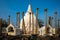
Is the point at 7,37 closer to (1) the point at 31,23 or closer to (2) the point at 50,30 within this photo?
(1) the point at 31,23

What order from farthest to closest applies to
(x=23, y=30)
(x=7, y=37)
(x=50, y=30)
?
(x=50, y=30) < (x=23, y=30) < (x=7, y=37)

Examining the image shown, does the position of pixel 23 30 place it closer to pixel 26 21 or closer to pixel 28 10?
pixel 26 21

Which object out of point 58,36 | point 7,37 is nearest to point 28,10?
point 58,36

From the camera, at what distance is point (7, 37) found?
501 inches

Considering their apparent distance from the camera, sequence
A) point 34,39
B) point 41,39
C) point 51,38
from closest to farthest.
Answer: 1. point 34,39
2. point 41,39
3. point 51,38

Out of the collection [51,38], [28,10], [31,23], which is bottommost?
[51,38]

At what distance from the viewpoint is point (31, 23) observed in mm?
18781

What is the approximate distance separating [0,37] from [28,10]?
33.1ft

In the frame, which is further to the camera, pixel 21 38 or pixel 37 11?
pixel 37 11

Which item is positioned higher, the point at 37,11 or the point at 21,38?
the point at 37,11

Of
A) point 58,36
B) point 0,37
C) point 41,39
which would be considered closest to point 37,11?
point 41,39

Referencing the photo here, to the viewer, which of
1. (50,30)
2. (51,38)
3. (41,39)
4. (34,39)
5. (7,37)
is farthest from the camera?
(50,30)

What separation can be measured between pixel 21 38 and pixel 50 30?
5657 mm

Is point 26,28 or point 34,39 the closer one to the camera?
point 34,39
